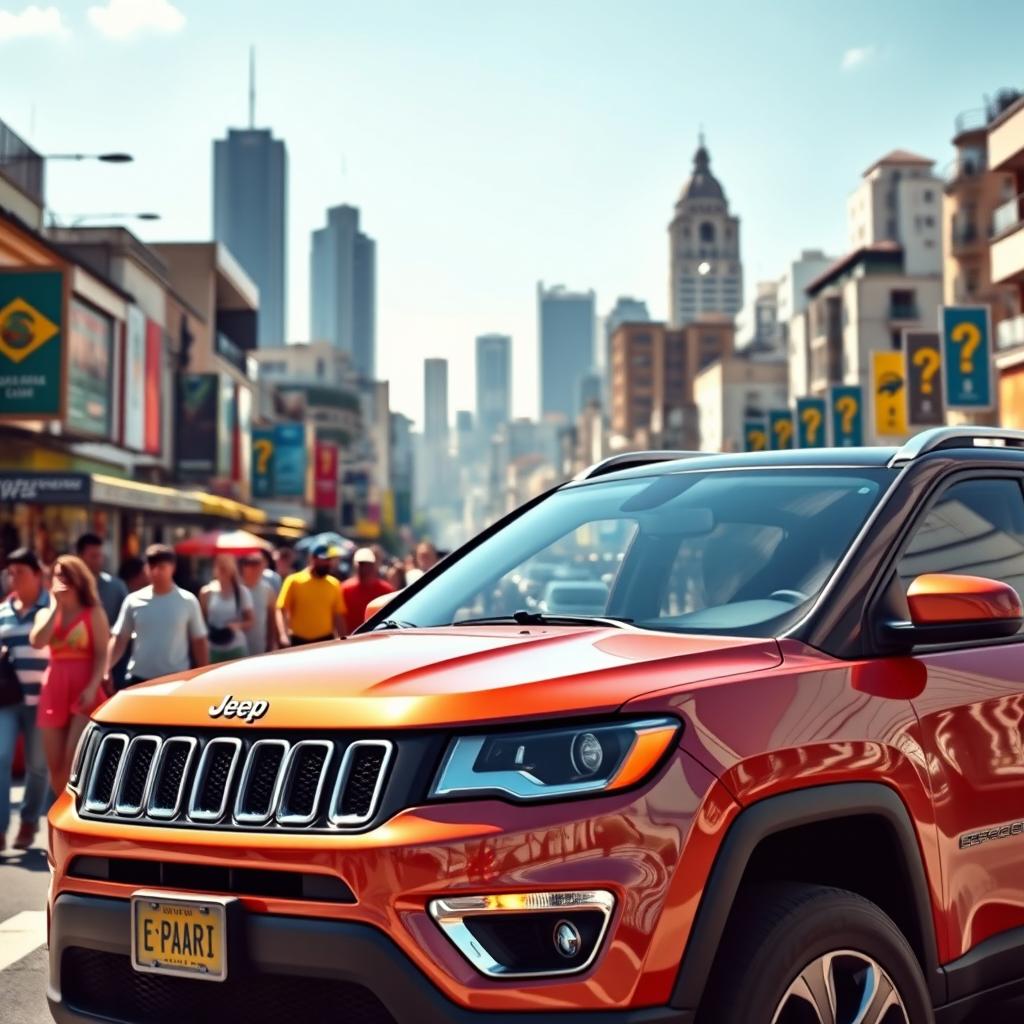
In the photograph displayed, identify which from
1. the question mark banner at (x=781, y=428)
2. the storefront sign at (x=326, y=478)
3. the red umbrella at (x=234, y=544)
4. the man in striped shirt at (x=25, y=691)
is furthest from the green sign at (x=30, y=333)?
the storefront sign at (x=326, y=478)

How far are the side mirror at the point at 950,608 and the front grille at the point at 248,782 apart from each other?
1320 mm

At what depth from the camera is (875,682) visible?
3.75m

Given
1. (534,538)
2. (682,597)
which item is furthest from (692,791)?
(534,538)

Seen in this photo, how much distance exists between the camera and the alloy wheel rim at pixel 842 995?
334 centimetres

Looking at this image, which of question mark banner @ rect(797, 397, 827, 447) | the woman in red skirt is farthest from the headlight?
question mark banner @ rect(797, 397, 827, 447)

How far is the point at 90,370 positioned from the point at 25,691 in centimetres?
2844

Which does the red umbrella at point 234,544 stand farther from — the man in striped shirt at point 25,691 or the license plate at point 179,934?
the license plate at point 179,934

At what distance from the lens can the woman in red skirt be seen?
9648 mm

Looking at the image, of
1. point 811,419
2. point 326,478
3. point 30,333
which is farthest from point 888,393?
point 326,478

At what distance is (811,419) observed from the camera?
51562mm

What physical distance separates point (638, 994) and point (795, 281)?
143 m

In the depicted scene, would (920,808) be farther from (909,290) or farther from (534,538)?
(909,290)

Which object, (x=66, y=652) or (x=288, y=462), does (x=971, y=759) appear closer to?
(x=66, y=652)

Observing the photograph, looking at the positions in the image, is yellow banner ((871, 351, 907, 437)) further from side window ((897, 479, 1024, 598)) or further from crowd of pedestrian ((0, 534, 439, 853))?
side window ((897, 479, 1024, 598))
